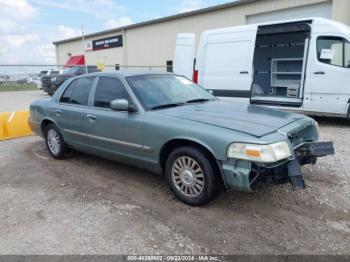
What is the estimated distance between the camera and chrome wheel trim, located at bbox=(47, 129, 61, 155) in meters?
5.63

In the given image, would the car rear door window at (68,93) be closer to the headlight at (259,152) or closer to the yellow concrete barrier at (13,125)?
the yellow concrete barrier at (13,125)

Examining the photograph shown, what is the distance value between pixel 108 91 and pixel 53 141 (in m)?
1.80

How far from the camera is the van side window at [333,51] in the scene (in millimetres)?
7605

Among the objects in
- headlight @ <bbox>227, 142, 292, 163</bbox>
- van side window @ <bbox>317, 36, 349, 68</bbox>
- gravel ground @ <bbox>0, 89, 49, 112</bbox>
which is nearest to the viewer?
headlight @ <bbox>227, 142, 292, 163</bbox>

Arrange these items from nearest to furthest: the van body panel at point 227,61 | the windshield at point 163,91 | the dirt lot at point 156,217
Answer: the dirt lot at point 156,217 → the windshield at point 163,91 → the van body panel at point 227,61

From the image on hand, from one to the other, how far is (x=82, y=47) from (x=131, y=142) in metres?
30.9

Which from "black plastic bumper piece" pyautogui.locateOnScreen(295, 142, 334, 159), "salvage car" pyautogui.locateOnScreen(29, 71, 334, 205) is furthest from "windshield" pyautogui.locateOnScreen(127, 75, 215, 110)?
"black plastic bumper piece" pyautogui.locateOnScreen(295, 142, 334, 159)

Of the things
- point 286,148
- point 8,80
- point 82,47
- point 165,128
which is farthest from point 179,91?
point 8,80

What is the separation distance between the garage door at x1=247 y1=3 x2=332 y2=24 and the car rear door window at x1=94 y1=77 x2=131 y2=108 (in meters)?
11.7

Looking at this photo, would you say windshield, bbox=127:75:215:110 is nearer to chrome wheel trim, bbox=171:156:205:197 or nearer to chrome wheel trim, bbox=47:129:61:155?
chrome wheel trim, bbox=171:156:205:197

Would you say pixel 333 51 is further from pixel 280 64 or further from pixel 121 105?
pixel 121 105

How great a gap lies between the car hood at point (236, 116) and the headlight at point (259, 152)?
157 mm

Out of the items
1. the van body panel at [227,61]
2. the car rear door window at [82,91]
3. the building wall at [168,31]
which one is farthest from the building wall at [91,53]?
the car rear door window at [82,91]

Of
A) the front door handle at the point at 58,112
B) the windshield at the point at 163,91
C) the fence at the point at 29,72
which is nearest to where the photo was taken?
the windshield at the point at 163,91
